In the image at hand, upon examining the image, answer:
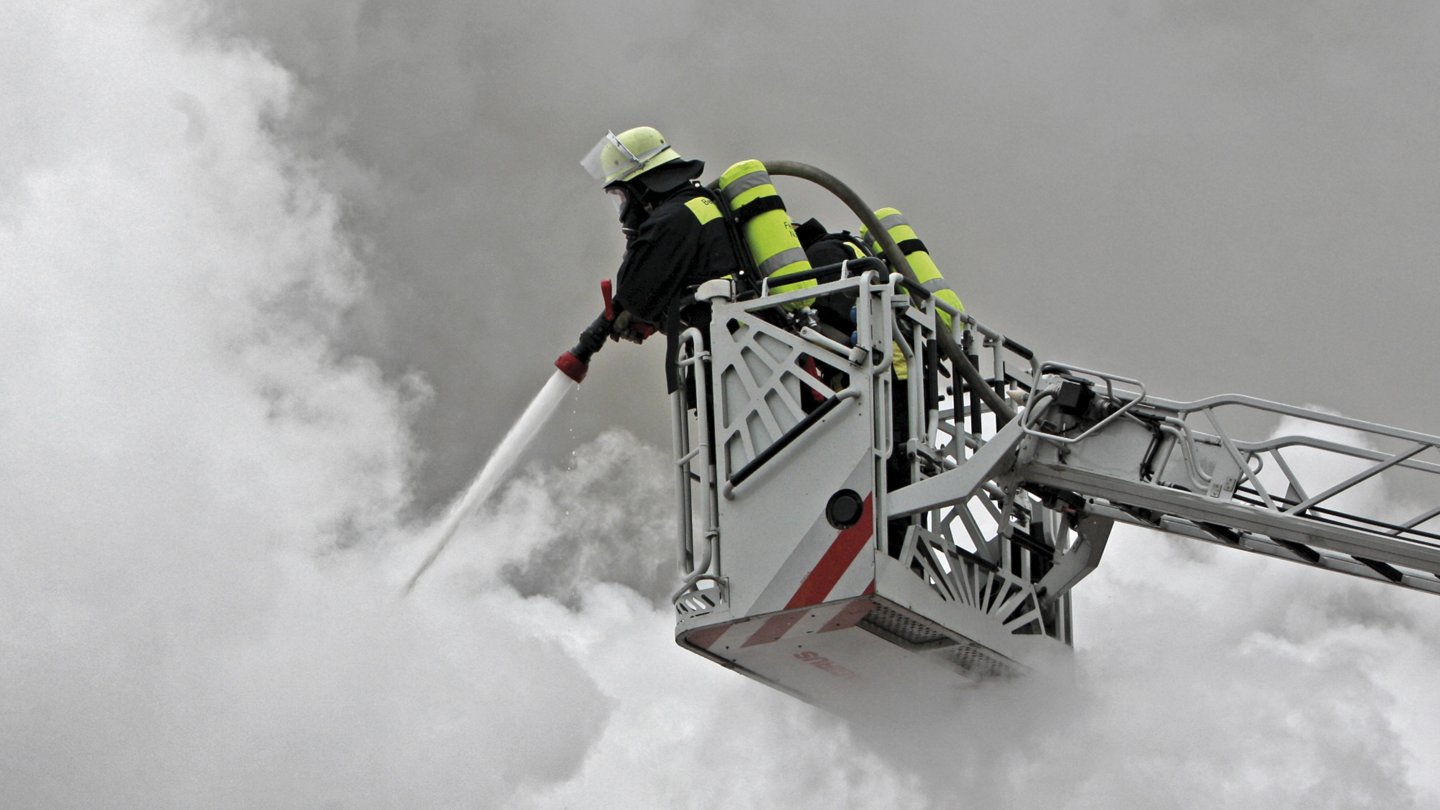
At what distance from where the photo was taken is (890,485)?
497 inches

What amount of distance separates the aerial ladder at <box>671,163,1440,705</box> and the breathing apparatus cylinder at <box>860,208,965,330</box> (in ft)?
3.83

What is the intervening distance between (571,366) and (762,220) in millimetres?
1771

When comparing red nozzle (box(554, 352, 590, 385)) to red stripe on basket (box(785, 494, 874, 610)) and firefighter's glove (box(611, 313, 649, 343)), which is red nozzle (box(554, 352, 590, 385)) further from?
red stripe on basket (box(785, 494, 874, 610))

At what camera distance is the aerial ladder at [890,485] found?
11.9 metres

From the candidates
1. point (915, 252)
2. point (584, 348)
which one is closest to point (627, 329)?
point (584, 348)

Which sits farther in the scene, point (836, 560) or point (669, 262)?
point (669, 262)

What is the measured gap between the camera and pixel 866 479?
11945 mm

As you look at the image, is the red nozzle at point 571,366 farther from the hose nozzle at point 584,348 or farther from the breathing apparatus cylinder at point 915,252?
the breathing apparatus cylinder at point 915,252

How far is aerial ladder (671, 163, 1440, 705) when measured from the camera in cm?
1185

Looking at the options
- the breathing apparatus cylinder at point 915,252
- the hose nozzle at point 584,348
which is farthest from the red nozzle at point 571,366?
the breathing apparatus cylinder at point 915,252

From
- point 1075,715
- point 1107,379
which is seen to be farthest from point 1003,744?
point 1107,379

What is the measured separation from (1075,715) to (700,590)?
310cm

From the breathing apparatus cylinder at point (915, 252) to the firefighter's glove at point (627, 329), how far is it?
199cm

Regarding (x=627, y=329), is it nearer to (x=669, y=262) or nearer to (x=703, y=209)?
(x=669, y=262)
